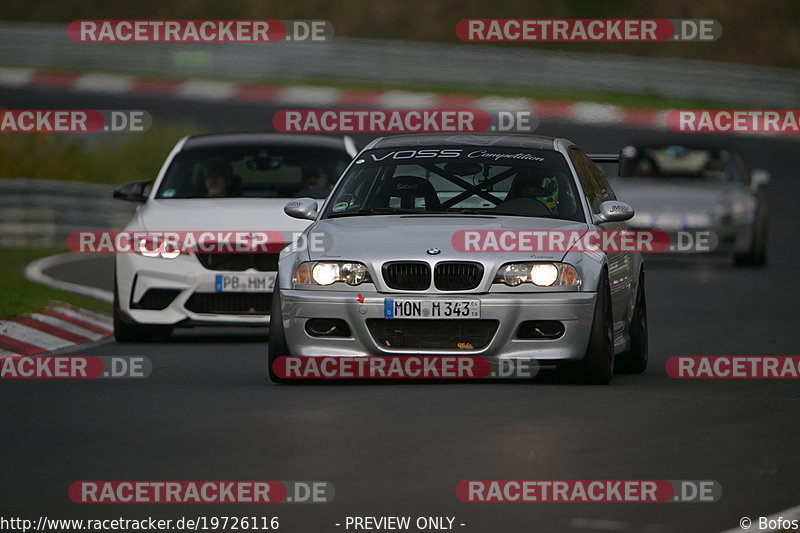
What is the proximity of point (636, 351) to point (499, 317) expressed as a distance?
5.70 ft

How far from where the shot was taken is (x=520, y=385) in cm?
1052

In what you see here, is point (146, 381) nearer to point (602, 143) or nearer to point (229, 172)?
point (229, 172)

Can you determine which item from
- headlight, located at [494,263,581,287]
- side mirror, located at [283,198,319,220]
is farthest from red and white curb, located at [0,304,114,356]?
headlight, located at [494,263,581,287]

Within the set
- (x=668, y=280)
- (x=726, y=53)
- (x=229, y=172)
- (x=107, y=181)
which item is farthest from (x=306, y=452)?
(x=726, y=53)

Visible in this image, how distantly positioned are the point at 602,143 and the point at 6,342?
71.4ft

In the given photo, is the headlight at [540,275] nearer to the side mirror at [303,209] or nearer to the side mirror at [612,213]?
the side mirror at [612,213]

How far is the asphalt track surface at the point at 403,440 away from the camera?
22.6 ft

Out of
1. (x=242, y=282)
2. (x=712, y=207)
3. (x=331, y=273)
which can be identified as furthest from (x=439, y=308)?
(x=712, y=207)

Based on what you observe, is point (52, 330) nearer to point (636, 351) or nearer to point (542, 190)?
point (542, 190)

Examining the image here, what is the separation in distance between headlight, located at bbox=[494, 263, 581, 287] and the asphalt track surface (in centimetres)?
60

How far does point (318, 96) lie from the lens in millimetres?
38094

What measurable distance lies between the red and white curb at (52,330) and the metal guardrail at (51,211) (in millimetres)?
8073

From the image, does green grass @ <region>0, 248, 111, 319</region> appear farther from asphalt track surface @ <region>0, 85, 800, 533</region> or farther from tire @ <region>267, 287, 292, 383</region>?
tire @ <region>267, 287, 292, 383</region>

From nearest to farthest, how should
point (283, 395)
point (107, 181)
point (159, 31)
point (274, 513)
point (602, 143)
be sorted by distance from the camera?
point (274, 513) < point (283, 395) < point (107, 181) < point (602, 143) < point (159, 31)
